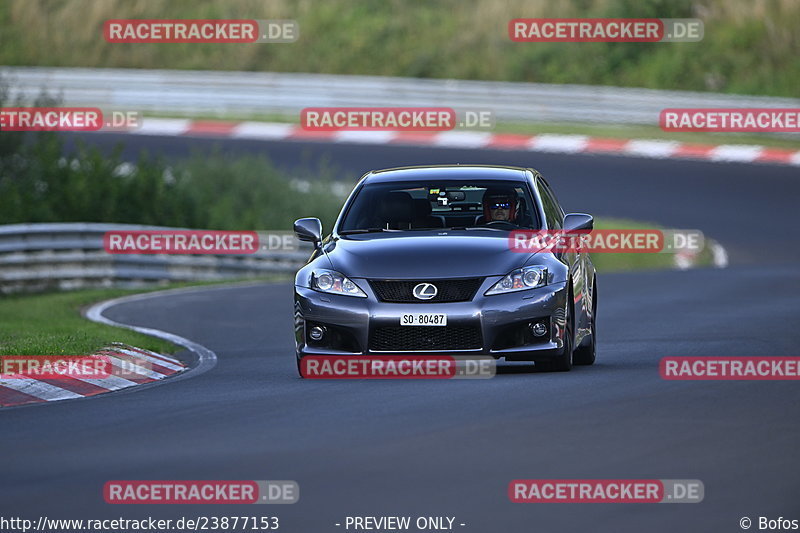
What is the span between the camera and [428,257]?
40.9 feet

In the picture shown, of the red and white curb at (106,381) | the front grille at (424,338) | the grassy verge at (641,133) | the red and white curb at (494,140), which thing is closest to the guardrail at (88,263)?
the red and white curb at (106,381)

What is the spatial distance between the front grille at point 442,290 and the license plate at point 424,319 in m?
0.10

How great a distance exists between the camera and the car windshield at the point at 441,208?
13500 mm

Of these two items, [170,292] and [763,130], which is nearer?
[170,292]

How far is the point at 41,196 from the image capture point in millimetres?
29828

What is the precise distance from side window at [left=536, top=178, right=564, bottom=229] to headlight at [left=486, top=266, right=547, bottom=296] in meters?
1.02

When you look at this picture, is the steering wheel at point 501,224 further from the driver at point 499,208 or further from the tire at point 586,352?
the tire at point 586,352

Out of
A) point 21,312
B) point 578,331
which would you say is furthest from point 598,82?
point 578,331

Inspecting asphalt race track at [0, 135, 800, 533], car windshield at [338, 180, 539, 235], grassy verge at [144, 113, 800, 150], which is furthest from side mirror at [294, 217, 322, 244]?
grassy verge at [144, 113, 800, 150]

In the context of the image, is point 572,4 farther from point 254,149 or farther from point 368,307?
point 368,307

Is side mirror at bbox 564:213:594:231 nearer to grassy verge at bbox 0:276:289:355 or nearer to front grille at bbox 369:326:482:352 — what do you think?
front grille at bbox 369:326:482:352

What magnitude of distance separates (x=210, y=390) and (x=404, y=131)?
28.5 m

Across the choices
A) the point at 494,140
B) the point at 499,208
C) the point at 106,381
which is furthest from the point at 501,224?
the point at 494,140

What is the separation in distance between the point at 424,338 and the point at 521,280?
2.63 feet
